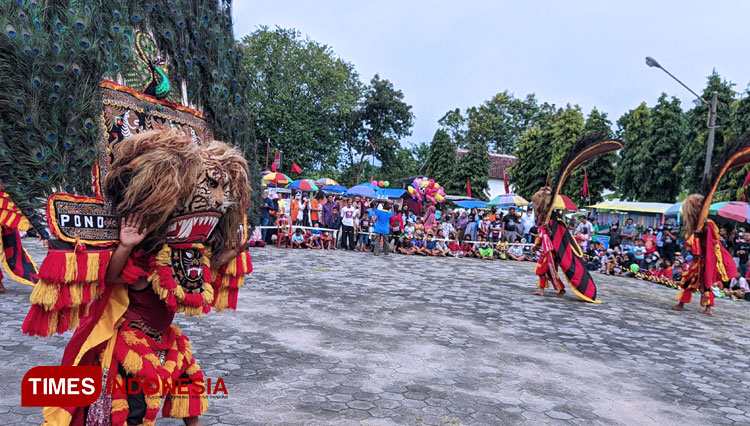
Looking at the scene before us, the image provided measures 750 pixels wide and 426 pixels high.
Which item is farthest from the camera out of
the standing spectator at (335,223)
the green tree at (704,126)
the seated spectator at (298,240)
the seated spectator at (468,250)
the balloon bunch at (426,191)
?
the green tree at (704,126)

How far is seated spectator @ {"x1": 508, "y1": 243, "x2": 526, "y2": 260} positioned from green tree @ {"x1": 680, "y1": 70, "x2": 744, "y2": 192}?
A: 1102 centimetres

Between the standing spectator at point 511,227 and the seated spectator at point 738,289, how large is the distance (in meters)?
6.54

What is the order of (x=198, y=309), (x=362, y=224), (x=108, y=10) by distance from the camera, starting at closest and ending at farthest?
(x=198, y=309), (x=108, y=10), (x=362, y=224)

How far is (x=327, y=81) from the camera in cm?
3962

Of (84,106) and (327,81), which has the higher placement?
(327,81)

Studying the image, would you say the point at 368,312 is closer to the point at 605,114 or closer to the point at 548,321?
the point at 548,321

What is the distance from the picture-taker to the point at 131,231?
2.65m

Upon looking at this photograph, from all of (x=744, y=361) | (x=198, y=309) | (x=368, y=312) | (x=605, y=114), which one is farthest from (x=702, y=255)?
(x=605, y=114)

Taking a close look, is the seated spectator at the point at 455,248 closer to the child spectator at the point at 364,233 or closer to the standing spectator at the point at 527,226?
the standing spectator at the point at 527,226

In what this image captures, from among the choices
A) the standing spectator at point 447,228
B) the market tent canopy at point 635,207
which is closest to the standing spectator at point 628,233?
the standing spectator at point 447,228

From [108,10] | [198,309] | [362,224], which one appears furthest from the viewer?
[362,224]

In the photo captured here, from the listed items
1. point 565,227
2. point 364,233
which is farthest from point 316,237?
point 565,227

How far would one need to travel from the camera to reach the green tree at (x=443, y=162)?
39.8m

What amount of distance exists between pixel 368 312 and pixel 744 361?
4.66 meters
